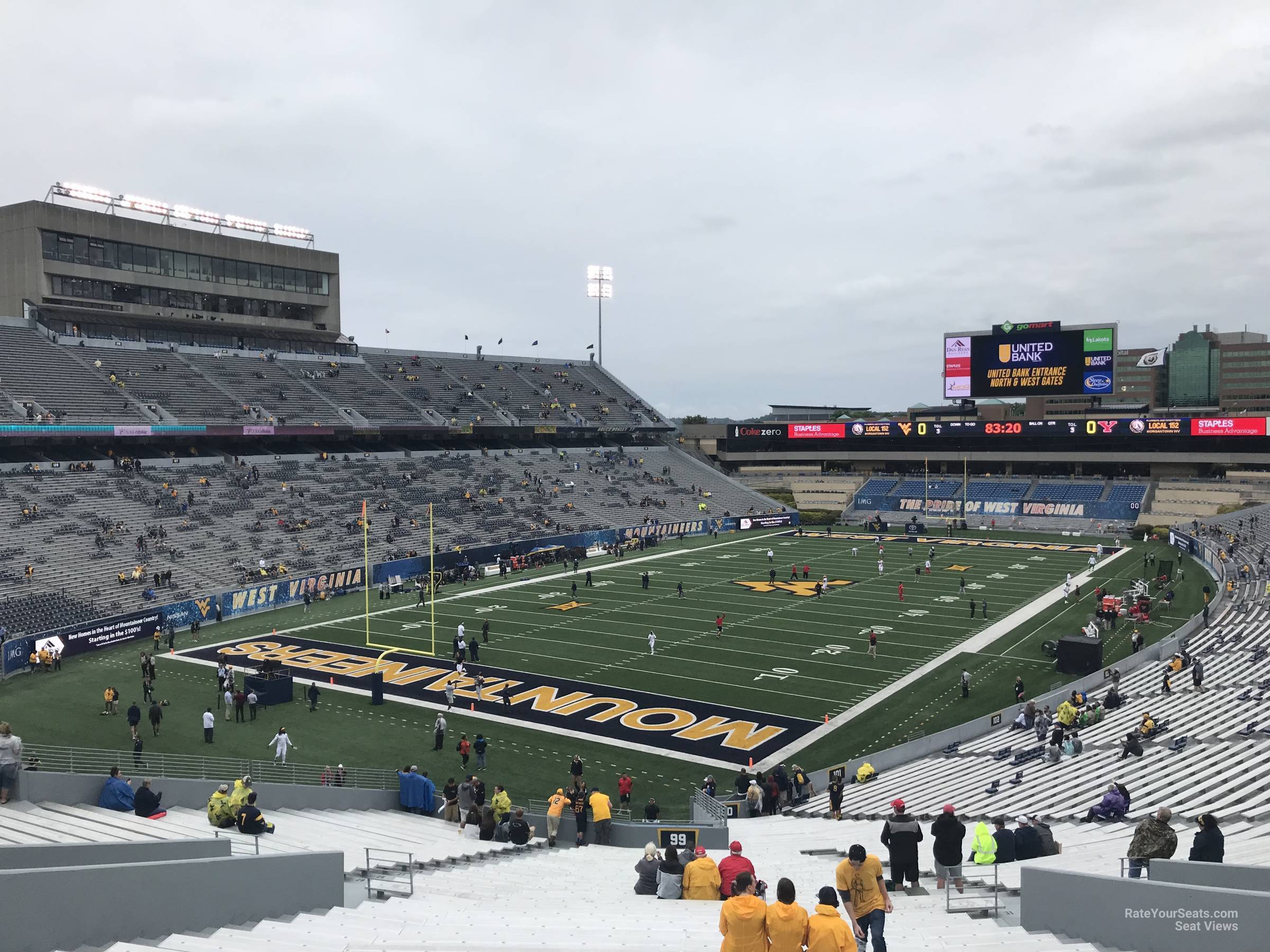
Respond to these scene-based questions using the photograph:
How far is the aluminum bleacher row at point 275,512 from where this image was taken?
35656 mm

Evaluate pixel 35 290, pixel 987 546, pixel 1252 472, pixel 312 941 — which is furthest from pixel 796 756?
pixel 1252 472

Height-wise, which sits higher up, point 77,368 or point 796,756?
point 77,368

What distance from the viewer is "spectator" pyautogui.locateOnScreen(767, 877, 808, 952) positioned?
6395 mm

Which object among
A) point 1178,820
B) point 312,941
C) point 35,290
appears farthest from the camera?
point 35,290

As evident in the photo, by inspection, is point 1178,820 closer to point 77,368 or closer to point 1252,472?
point 77,368

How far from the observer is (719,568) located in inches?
1912

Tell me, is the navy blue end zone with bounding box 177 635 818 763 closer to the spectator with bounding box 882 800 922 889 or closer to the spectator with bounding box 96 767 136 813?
the spectator with bounding box 882 800 922 889

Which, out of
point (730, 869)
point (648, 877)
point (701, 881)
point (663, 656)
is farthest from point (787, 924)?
point (663, 656)

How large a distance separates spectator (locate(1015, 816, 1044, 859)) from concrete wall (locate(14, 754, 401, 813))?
1045 cm

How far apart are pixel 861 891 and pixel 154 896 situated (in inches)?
232

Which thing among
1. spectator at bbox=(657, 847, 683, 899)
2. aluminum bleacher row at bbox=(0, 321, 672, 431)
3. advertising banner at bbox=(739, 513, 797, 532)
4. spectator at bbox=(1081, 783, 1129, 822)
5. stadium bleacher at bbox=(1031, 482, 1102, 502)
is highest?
aluminum bleacher row at bbox=(0, 321, 672, 431)

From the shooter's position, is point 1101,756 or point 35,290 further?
point 35,290

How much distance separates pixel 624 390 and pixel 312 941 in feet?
263

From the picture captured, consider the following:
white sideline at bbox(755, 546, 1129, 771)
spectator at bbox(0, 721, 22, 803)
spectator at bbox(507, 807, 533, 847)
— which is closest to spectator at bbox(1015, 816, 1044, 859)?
spectator at bbox(507, 807, 533, 847)
